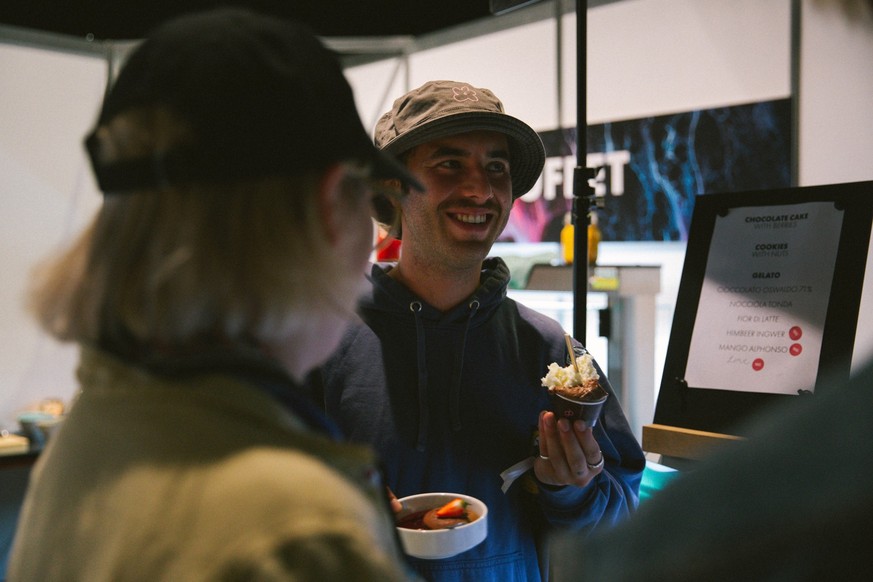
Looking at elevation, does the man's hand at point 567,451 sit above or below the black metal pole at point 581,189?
below

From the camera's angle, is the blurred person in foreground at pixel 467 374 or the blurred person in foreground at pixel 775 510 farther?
the blurred person in foreground at pixel 467 374

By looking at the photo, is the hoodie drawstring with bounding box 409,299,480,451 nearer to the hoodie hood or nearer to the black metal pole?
the hoodie hood

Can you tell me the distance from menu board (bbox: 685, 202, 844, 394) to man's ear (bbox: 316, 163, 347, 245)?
1.30 meters

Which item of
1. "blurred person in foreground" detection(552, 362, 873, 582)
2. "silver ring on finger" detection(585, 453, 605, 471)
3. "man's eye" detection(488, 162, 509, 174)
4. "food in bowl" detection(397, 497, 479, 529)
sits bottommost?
"food in bowl" detection(397, 497, 479, 529)

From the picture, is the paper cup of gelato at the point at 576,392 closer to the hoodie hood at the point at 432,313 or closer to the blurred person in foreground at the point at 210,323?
the hoodie hood at the point at 432,313

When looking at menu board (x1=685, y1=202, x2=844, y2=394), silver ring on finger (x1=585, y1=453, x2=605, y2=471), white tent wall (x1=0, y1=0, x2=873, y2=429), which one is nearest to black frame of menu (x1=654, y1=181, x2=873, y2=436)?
menu board (x1=685, y1=202, x2=844, y2=394)

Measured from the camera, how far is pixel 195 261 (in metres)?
0.63

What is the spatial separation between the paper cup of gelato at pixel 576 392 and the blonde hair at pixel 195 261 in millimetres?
965

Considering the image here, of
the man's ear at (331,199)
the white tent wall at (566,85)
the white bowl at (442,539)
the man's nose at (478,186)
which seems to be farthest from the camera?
the white tent wall at (566,85)

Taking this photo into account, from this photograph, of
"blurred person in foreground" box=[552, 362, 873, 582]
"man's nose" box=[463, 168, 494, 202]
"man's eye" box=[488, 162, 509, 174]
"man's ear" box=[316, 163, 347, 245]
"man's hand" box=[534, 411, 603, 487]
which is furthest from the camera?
"man's eye" box=[488, 162, 509, 174]

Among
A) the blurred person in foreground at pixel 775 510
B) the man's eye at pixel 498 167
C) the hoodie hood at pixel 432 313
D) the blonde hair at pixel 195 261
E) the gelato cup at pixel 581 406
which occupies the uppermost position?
the man's eye at pixel 498 167

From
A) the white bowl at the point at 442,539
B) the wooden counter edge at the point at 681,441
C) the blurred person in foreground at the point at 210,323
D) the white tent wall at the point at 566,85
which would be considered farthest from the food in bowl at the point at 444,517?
the white tent wall at the point at 566,85

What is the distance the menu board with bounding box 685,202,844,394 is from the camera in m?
1.57

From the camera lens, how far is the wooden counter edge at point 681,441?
159cm
